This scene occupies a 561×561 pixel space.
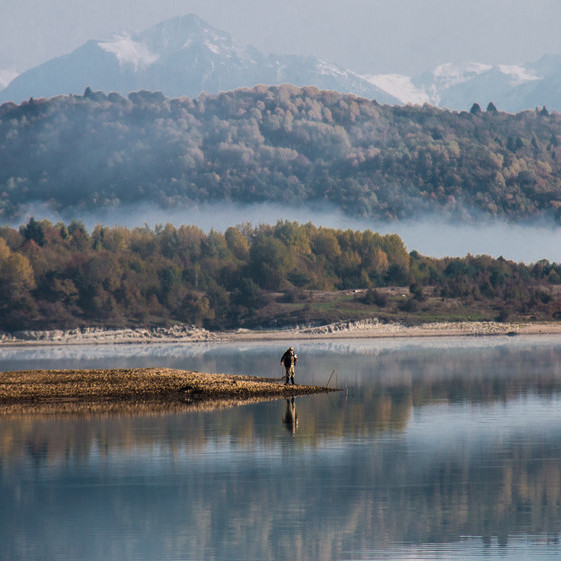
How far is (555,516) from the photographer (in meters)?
23.3

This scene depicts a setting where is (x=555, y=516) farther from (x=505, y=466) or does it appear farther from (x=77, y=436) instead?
(x=77, y=436)

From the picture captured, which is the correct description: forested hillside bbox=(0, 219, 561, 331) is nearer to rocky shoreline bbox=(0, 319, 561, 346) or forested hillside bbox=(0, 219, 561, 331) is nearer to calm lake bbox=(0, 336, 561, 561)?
rocky shoreline bbox=(0, 319, 561, 346)

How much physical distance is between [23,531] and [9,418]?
19.8 meters

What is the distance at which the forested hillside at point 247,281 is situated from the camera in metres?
159

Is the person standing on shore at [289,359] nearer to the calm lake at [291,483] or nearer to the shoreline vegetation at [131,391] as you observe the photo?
the shoreline vegetation at [131,391]

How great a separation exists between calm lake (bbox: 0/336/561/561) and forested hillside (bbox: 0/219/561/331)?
11463cm

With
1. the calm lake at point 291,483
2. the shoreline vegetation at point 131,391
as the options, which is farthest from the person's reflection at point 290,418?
the shoreline vegetation at point 131,391

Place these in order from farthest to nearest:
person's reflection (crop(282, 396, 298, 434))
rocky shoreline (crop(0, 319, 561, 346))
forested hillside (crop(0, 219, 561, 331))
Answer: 1. forested hillside (crop(0, 219, 561, 331))
2. rocky shoreline (crop(0, 319, 561, 346))
3. person's reflection (crop(282, 396, 298, 434))

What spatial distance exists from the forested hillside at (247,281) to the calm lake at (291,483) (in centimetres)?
11463

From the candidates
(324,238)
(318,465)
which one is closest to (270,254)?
(324,238)

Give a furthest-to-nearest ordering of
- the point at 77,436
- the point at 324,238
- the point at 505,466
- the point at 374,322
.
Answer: the point at 324,238 < the point at 374,322 < the point at 77,436 < the point at 505,466

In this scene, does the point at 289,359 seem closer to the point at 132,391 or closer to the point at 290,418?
the point at 132,391

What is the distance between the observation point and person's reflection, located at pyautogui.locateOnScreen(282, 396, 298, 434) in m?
38.2

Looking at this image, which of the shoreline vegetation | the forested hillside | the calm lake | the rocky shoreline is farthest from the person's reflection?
the forested hillside
